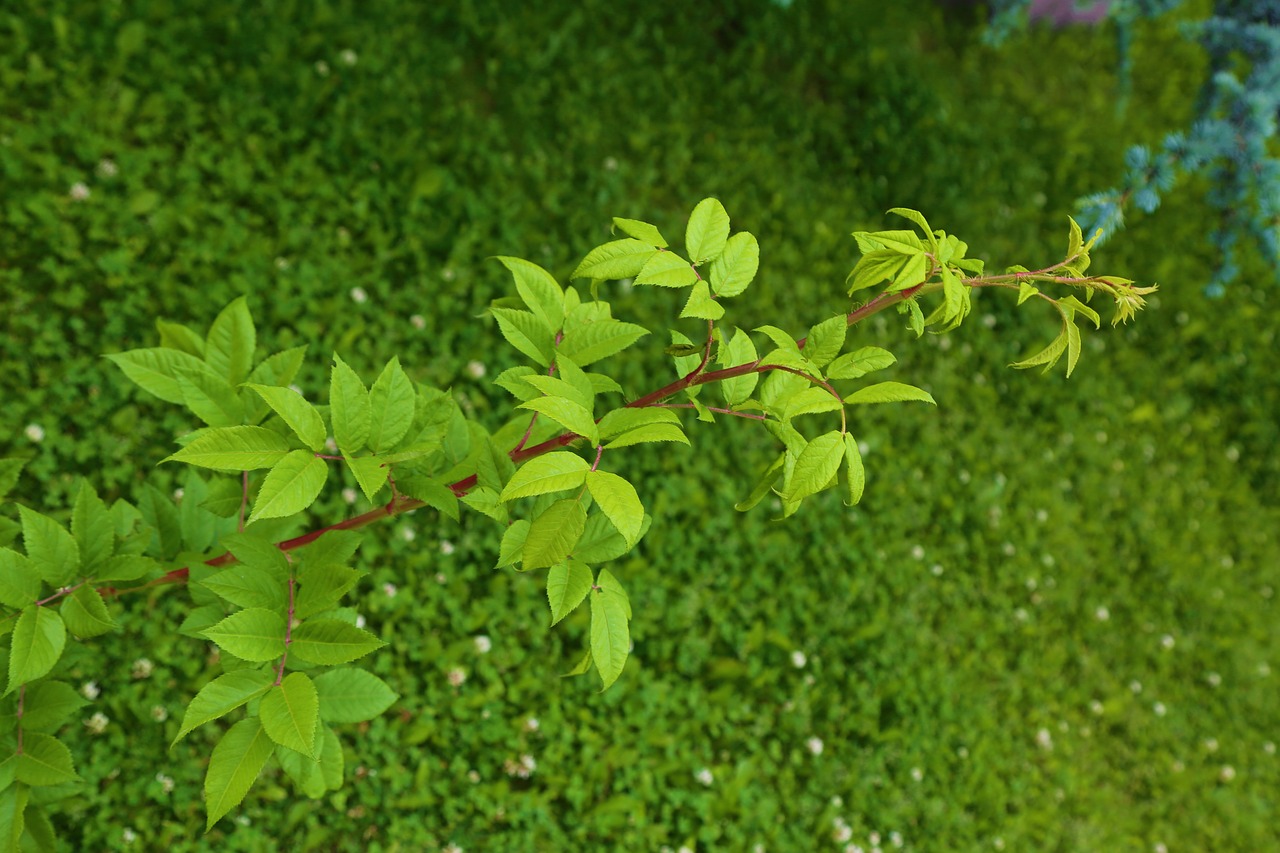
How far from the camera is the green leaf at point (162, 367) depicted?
1.69 metres

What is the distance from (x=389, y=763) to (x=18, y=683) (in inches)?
55.8

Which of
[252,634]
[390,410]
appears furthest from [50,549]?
[390,410]

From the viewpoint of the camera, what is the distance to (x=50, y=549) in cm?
158

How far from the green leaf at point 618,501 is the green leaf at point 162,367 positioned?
0.88m

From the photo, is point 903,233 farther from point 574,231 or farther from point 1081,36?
point 1081,36

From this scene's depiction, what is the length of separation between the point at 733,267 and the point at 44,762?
1.44 meters

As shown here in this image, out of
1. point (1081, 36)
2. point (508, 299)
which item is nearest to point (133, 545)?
point (508, 299)

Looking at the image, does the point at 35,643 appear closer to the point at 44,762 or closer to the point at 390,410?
the point at 44,762

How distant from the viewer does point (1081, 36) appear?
6938 millimetres

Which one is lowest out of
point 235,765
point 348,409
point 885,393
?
point 235,765

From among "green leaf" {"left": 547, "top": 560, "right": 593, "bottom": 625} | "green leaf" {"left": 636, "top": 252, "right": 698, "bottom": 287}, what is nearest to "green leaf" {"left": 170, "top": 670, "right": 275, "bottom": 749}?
"green leaf" {"left": 547, "top": 560, "right": 593, "bottom": 625}

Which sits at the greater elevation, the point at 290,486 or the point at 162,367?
the point at 290,486

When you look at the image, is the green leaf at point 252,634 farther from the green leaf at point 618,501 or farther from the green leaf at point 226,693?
the green leaf at point 618,501

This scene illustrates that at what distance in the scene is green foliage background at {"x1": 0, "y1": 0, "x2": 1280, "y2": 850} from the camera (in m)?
2.85
